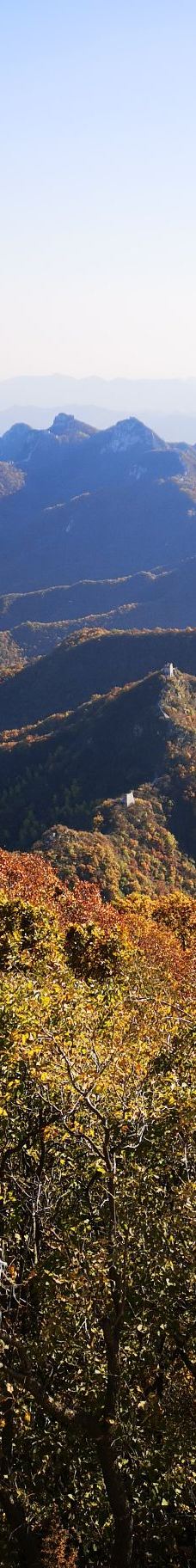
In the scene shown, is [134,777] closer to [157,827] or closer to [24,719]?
[157,827]

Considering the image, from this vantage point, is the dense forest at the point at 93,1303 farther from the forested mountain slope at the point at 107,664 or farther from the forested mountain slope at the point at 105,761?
the forested mountain slope at the point at 107,664

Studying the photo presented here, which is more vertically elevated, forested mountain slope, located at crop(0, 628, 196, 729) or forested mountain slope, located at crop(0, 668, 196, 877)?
forested mountain slope, located at crop(0, 628, 196, 729)

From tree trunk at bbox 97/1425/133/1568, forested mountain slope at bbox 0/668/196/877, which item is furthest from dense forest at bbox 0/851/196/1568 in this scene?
forested mountain slope at bbox 0/668/196/877

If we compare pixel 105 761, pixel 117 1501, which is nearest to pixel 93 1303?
pixel 117 1501

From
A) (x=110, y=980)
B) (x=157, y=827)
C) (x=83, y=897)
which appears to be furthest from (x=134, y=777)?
(x=110, y=980)

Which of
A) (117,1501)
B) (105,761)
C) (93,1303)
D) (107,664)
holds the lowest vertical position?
(117,1501)

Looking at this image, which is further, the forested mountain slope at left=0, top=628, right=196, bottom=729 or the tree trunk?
the forested mountain slope at left=0, top=628, right=196, bottom=729

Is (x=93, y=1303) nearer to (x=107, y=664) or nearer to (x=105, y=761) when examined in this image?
(x=105, y=761)

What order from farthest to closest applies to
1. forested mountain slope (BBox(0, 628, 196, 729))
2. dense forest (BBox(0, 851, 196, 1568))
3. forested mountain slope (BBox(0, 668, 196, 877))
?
forested mountain slope (BBox(0, 628, 196, 729))
forested mountain slope (BBox(0, 668, 196, 877))
dense forest (BBox(0, 851, 196, 1568))

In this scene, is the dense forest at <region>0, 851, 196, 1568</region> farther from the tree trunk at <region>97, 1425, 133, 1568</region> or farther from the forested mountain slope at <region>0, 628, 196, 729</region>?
the forested mountain slope at <region>0, 628, 196, 729</region>

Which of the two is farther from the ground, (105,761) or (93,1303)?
(105,761)

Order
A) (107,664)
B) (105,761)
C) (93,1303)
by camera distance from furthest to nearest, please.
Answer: (107,664) < (105,761) < (93,1303)

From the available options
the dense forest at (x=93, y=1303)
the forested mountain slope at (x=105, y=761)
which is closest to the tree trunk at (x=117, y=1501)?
the dense forest at (x=93, y=1303)
